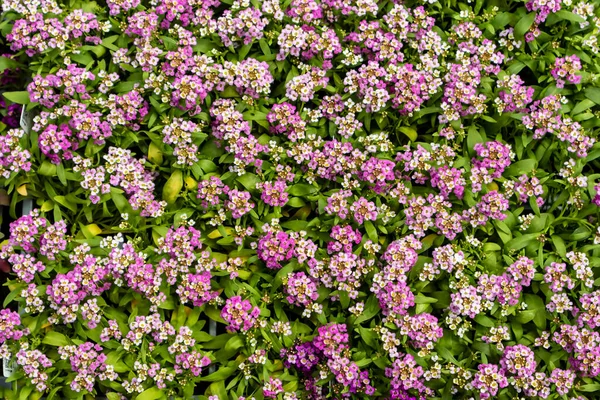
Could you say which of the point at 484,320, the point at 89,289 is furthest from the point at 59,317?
the point at 484,320

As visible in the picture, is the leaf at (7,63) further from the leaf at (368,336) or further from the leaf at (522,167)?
the leaf at (522,167)

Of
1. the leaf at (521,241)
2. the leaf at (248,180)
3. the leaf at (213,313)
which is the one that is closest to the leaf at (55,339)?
the leaf at (213,313)

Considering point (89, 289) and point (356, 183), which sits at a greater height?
point (356, 183)

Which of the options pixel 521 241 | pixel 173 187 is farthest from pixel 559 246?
pixel 173 187

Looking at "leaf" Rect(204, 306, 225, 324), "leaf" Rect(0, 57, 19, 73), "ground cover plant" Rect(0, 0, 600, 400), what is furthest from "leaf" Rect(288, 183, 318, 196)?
"leaf" Rect(0, 57, 19, 73)

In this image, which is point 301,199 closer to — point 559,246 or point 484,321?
point 484,321

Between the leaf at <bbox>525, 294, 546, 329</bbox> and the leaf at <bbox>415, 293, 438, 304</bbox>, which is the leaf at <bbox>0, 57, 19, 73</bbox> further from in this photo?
the leaf at <bbox>525, 294, 546, 329</bbox>

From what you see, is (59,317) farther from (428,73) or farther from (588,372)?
(588,372)
